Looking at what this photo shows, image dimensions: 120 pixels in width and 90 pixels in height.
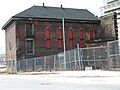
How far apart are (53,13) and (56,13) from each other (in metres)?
0.77

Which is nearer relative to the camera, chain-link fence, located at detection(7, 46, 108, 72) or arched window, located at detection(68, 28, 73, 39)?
chain-link fence, located at detection(7, 46, 108, 72)

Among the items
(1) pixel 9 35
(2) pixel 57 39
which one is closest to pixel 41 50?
(2) pixel 57 39

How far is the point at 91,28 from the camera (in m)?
68.9

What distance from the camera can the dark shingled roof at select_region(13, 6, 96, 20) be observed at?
209 feet

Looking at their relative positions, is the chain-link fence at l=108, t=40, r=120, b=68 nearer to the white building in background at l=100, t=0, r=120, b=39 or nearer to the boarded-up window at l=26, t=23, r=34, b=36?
the white building in background at l=100, t=0, r=120, b=39

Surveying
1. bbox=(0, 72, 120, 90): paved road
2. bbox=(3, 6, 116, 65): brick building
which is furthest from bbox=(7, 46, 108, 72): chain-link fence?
bbox=(0, 72, 120, 90): paved road

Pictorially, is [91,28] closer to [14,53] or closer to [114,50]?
[14,53]

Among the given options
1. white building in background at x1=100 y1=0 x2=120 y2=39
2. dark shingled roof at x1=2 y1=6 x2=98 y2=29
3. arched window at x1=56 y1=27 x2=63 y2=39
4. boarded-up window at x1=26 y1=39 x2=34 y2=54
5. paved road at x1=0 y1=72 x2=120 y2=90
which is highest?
white building in background at x1=100 y1=0 x2=120 y2=39

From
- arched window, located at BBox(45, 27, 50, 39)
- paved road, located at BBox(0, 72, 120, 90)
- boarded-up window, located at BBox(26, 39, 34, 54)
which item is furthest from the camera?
arched window, located at BBox(45, 27, 50, 39)

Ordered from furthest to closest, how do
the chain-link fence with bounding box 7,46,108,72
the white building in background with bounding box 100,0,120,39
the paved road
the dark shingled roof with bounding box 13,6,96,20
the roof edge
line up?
the white building in background with bounding box 100,0,120,39 → the dark shingled roof with bounding box 13,6,96,20 → the roof edge → the chain-link fence with bounding box 7,46,108,72 → the paved road

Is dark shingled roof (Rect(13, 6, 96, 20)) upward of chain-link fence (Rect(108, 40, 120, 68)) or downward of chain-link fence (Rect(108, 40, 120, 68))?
upward

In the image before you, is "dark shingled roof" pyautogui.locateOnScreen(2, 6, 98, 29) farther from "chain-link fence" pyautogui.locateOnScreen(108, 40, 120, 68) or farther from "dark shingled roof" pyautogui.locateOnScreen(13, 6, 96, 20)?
"chain-link fence" pyautogui.locateOnScreen(108, 40, 120, 68)

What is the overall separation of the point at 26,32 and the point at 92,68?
2634 cm

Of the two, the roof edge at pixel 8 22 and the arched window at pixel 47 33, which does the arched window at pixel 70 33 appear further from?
the roof edge at pixel 8 22
